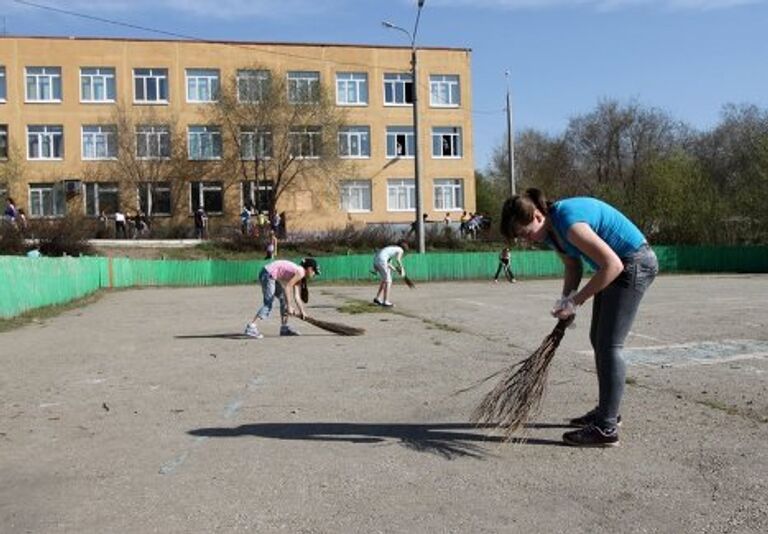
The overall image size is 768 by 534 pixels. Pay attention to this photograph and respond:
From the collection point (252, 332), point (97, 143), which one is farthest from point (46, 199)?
point (252, 332)

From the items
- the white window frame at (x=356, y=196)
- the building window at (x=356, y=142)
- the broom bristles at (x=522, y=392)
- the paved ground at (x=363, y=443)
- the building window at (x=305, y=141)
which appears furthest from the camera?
the white window frame at (x=356, y=196)

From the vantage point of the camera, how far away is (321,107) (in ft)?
181

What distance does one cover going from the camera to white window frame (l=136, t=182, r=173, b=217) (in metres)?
55.0

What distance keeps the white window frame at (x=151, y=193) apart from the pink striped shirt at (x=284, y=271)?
43269 mm

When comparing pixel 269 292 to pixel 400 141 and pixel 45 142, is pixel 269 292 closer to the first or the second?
pixel 45 142

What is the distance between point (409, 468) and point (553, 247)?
197 cm

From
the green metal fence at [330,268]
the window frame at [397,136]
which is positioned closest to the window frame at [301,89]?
the window frame at [397,136]

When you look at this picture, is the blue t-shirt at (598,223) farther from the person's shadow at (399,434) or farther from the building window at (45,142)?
the building window at (45,142)

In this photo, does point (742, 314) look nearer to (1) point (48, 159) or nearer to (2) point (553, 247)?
(2) point (553, 247)

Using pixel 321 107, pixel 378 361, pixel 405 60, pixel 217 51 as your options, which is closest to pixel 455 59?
pixel 405 60

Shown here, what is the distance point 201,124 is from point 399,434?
52331 mm

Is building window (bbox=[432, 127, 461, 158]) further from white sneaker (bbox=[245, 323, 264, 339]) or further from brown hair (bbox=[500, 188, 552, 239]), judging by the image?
brown hair (bbox=[500, 188, 552, 239])

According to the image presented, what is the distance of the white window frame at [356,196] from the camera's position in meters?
58.9

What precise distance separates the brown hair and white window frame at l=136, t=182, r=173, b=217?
2037 inches
